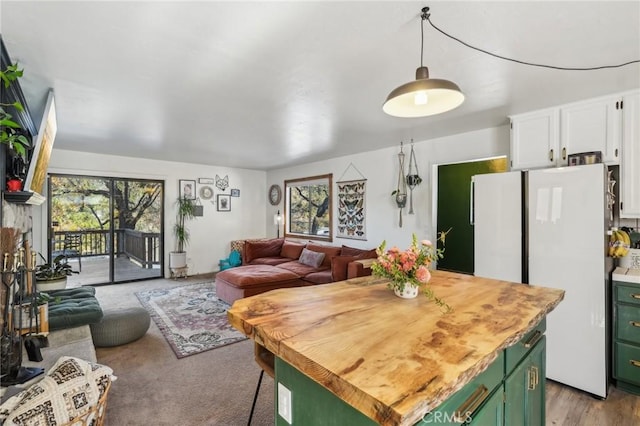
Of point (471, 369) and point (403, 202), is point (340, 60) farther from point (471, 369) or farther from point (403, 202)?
point (403, 202)

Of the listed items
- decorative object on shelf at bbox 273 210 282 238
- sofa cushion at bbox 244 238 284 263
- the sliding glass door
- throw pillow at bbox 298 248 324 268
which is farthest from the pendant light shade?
the sliding glass door

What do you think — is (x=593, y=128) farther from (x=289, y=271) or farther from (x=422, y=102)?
(x=289, y=271)

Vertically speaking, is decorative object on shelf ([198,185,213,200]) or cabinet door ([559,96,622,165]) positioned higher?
cabinet door ([559,96,622,165])

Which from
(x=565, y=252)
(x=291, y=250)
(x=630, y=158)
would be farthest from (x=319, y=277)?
(x=630, y=158)

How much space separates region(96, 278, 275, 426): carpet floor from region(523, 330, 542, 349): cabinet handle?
5.27 feet

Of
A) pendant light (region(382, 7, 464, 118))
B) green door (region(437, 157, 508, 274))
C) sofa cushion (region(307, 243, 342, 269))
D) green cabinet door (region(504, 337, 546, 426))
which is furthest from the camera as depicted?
sofa cushion (region(307, 243, 342, 269))

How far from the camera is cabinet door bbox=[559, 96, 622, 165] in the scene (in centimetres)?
249

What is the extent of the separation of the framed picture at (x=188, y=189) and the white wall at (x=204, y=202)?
9 cm

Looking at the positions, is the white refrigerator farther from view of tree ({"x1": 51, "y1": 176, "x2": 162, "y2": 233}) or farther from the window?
view of tree ({"x1": 51, "y1": 176, "x2": 162, "y2": 233})

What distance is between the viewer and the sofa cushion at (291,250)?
225 inches

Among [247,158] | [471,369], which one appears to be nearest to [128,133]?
[247,158]

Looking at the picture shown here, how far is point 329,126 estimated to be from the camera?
3.49 meters

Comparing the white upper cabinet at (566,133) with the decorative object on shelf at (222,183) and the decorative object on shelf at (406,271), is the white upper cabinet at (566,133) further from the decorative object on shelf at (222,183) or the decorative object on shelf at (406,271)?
→ the decorative object on shelf at (222,183)

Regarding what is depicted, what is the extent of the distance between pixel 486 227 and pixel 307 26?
2399 millimetres
